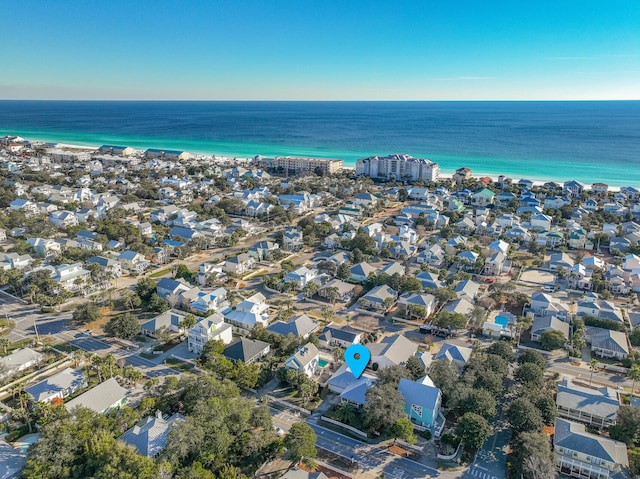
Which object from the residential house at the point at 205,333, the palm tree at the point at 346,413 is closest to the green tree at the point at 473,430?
Result: the palm tree at the point at 346,413

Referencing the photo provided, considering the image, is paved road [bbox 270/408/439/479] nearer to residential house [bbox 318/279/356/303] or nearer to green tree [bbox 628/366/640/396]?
green tree [bbox 628/366/640/396]

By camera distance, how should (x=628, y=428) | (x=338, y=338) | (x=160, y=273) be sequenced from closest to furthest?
(x=628, y=428), (x=338, y=338), (x=160, y=273)

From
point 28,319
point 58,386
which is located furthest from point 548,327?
point 28,319

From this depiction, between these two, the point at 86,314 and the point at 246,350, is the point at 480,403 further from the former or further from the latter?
the point at 86,314

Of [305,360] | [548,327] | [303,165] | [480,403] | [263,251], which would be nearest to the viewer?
[480,403]

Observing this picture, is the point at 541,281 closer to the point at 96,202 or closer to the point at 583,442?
the point at 583,442

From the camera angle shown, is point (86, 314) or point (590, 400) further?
point (86, 314)

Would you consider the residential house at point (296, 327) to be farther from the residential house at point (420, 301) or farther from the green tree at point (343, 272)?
the green tree at point (343, 272)

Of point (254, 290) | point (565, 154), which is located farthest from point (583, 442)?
point (565, 154)
